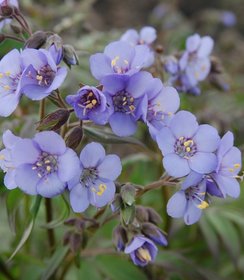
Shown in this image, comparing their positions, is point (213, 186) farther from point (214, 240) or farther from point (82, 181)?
point (214, 240)

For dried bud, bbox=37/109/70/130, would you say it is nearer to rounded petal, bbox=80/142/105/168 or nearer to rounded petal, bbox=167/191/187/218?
rounded petal, bbox=80/142/105/168

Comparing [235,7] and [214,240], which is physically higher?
[214,240]

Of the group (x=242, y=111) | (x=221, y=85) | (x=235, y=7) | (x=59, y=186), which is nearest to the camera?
(x=59, y=186)

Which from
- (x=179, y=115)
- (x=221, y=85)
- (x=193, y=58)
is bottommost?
(x=221, y=85)

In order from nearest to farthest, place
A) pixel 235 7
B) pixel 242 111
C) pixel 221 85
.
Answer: pixel 221 85 → pixel 242 111 → pixel 235 7

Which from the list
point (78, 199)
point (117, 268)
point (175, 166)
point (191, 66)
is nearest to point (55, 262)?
point (117, 268)

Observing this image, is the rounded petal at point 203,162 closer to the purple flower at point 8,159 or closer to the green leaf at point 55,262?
the purple flower at point 8,159

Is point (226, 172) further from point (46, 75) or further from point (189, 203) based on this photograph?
point (46, 75)

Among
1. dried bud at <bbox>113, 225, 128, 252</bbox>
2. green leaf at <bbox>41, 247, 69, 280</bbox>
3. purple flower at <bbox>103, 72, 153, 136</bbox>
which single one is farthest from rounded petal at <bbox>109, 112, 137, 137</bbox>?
green leaf at <bbox>41, 247, 69, 280</bbox>

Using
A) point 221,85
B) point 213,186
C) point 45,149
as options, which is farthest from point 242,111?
point 45,149
